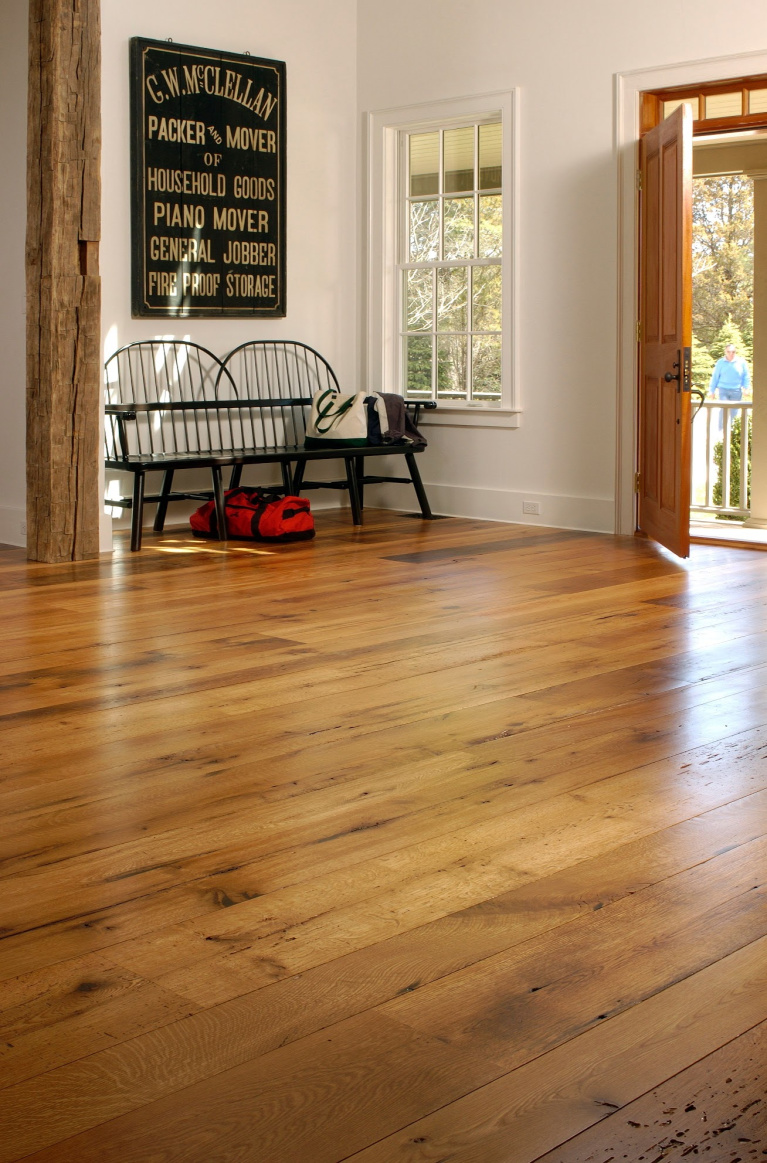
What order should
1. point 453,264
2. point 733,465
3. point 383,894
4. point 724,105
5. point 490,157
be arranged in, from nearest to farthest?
point 383,894
point 724,105
point 490,157
point 453,264
point 733,465

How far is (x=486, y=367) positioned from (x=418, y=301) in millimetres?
670

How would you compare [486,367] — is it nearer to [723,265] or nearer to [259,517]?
[259,517]

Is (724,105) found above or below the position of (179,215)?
above

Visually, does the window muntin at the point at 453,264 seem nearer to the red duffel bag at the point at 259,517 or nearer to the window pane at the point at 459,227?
the window pane at the point at 459,227

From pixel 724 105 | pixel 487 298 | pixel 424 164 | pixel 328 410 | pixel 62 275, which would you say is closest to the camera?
pixel 62 275

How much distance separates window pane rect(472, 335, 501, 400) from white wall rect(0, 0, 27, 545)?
260cm

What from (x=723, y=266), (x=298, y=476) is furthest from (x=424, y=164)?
(x=723, y=266)

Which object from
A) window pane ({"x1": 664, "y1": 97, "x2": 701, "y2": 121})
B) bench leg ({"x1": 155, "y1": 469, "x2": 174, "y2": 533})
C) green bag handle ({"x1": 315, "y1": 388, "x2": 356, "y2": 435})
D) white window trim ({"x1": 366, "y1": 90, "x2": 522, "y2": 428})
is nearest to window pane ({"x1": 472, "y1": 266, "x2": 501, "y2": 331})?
white window trim ({"x1": 366, "y1": 90, "x2": 522, "y2": 428})

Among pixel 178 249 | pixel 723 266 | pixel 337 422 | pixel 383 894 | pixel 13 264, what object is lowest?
pixel 383 894

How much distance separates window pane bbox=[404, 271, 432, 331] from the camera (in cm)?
731

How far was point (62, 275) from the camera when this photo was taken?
17.6 feet

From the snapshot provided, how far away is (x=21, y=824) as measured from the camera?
2.31m

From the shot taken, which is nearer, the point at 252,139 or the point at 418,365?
the point at 252,139

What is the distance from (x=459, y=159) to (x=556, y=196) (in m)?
0.80
